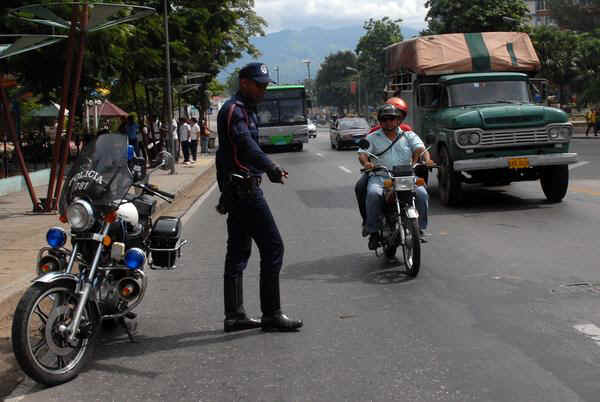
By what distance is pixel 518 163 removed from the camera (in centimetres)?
1324

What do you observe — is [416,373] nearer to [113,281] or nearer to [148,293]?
[113,281]

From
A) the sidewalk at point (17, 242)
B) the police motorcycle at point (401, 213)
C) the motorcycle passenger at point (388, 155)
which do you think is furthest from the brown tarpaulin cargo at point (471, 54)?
the police motorcycle at point (401, 213)

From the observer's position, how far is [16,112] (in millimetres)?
24141

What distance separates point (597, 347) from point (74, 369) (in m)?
3.21

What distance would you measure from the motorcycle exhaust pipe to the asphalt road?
0.40 metres

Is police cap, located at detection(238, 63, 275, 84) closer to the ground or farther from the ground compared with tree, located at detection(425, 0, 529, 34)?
closer to the ground

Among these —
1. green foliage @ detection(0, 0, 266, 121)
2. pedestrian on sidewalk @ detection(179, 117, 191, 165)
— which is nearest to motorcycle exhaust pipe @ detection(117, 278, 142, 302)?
green foliage @ detection(0, 0, 266, 121)

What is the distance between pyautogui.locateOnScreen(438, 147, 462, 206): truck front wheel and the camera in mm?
13672

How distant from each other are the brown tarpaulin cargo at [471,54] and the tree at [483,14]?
1265 inches

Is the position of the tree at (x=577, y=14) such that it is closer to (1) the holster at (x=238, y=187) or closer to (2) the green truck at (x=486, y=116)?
(2) the green truck at (x=486, y=116)

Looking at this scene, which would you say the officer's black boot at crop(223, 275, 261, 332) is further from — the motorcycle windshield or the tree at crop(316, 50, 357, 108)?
the tree at crop(316, 50, 357, 108)

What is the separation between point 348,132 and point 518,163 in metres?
25.4

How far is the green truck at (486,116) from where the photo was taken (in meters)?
13.4

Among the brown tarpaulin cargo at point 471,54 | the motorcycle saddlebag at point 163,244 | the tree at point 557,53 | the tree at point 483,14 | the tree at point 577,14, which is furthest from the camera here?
the tree at point 577,14
